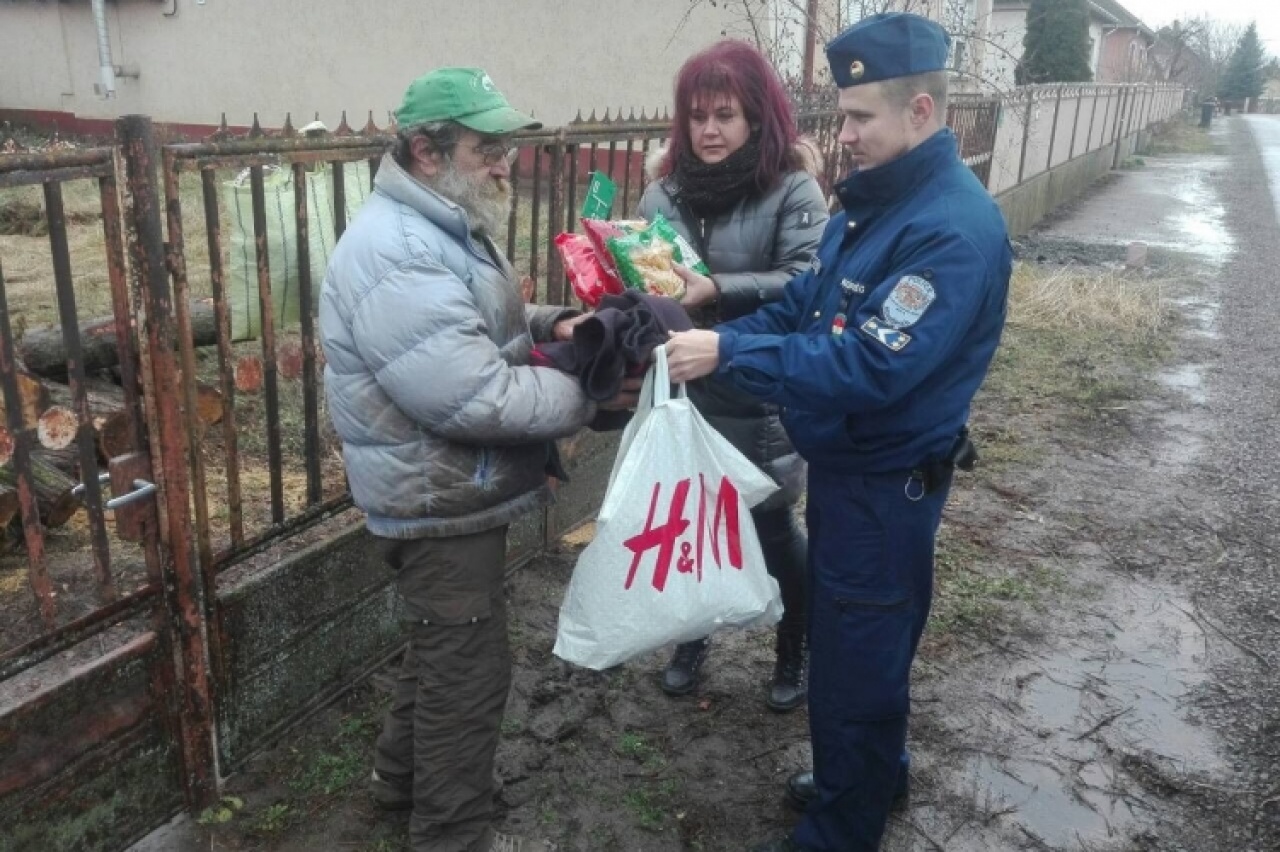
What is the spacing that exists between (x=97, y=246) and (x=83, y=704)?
6.88m

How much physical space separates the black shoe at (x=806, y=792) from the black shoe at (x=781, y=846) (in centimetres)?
22

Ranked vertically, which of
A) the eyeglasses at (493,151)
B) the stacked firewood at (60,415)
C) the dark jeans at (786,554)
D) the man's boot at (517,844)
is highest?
the eyeglasses at (493,151)

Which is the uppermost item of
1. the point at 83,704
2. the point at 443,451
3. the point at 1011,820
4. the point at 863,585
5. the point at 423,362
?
the point at 423,362

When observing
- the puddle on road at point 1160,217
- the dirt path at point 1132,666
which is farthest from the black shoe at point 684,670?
the puddle on road at point 1160,217

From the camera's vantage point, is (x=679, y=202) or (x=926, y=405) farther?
(x=679, y=202)

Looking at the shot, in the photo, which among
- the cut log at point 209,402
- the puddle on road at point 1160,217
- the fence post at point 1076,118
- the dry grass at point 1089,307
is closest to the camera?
the cut log at point 209,402

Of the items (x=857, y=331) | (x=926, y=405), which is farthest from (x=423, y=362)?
(x=926, y=405)

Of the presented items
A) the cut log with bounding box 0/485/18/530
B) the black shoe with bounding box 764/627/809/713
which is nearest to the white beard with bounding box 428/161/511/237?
the black shoe with bounding box 764/627/809/713

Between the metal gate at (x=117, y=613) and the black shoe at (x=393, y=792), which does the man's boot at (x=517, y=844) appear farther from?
the metal gate at (x=117, y=613)

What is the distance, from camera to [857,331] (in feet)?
6.77

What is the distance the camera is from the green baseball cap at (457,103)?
2080 mm

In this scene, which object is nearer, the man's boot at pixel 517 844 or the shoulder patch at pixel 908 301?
the shoulder patch at pixel 908 301

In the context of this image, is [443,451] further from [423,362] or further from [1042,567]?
[1042,567]

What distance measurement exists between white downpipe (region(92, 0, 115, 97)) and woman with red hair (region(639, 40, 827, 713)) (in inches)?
583
